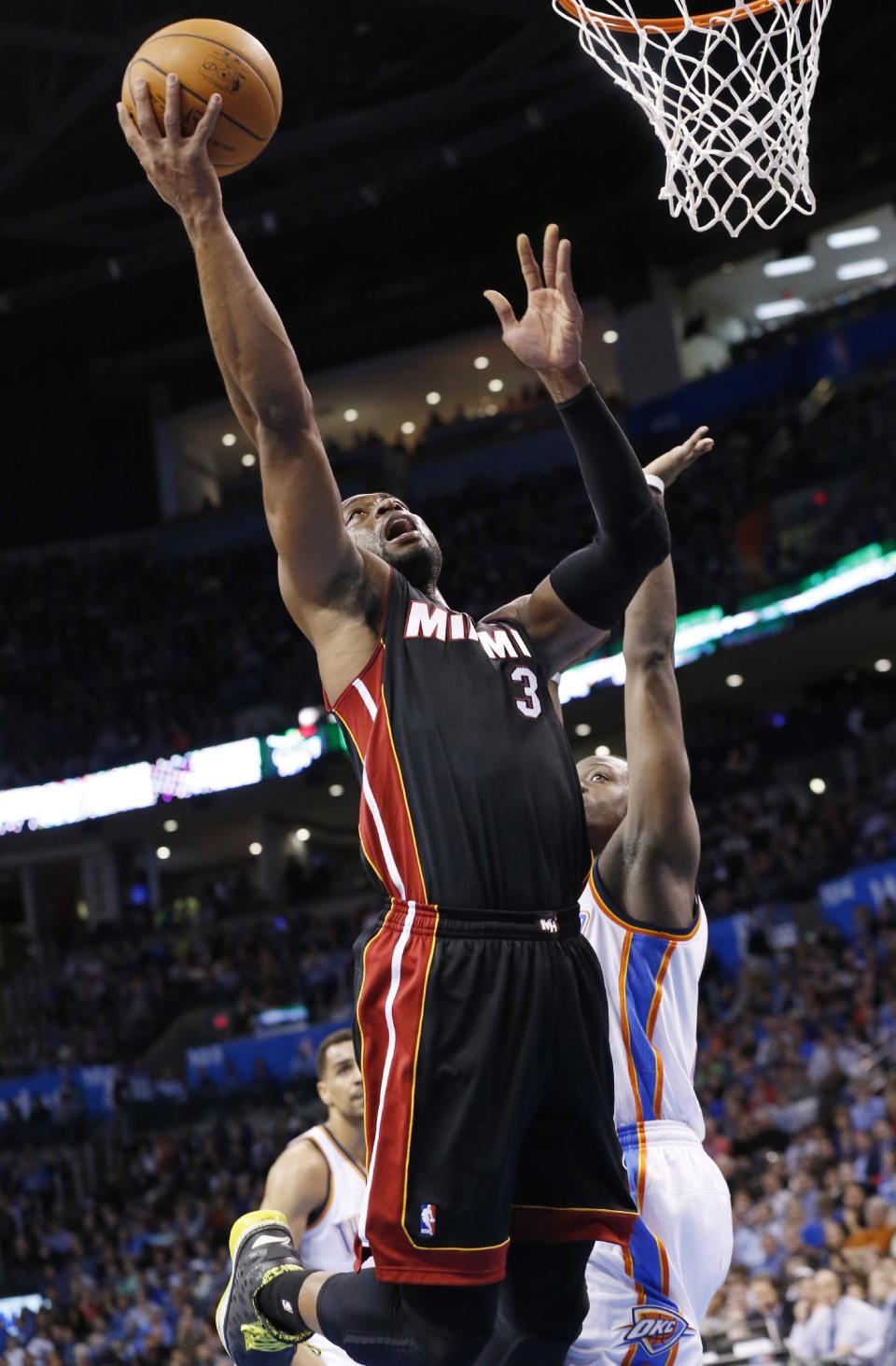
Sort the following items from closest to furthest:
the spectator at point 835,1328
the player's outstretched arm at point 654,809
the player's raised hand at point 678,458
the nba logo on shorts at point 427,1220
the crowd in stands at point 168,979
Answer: the nba logo on shorts at point 427,1220 → the player's outstretched arm at point 654,809 → the player's raised hand at point 678,458 → the spectator at point 835,1328 → the crowd in stands at point 168,979

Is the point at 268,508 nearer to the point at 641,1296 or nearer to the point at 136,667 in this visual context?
the point at 641,1296

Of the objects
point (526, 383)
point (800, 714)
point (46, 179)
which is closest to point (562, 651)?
point (800, 714)

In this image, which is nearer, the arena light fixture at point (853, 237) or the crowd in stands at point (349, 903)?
the crowd in stands at point (349, 903)

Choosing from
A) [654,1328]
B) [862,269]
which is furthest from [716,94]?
[862,269]

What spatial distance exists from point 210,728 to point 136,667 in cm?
279

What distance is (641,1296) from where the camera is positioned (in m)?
4.16

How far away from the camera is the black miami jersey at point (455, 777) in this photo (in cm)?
345

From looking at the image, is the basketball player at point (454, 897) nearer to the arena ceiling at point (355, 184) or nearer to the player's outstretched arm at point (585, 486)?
the player's outstretched arm at point (585, 486)

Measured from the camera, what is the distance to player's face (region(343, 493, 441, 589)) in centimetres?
389

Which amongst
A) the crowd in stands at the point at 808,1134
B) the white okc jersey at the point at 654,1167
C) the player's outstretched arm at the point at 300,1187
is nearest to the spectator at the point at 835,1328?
the crowd in stands at the point at 808,1134

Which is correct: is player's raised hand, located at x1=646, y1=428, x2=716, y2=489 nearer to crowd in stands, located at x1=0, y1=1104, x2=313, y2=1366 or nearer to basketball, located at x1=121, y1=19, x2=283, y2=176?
basketball, located at x1=121, y1=19, x2=283, y2=176

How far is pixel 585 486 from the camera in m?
3.68

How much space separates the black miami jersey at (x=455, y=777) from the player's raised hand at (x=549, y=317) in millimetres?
590

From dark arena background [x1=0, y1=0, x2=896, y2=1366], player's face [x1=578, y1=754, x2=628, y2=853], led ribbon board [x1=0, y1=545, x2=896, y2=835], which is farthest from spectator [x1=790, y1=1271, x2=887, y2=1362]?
led ribbon board [x1=0, y1=545, x2=896, y2=835]
